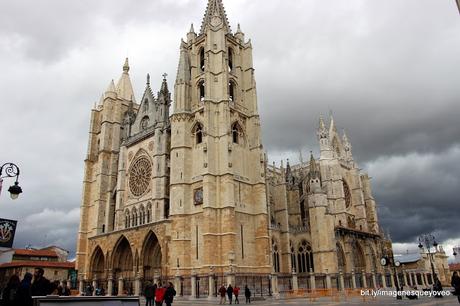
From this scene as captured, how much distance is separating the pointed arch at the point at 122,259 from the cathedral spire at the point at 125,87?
1938 centimetres

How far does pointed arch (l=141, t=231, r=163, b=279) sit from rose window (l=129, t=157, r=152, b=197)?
566 cm

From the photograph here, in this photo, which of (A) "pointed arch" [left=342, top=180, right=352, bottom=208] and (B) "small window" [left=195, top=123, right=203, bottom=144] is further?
(A) "pointed arch" [left=342, top=180, right=352, bottom=208]

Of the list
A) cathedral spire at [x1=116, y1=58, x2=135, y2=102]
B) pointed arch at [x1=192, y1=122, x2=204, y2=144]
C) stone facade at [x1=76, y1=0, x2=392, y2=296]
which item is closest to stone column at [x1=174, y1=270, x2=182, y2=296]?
stone facade at [x1=76, y1=0, x2=392, y2=296]

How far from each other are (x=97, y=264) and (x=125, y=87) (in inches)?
890

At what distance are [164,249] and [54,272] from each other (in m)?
29.1

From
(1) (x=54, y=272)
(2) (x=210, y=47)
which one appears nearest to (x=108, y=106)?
(2) (x=210, y=47)

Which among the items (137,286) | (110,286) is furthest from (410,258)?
(110,286)

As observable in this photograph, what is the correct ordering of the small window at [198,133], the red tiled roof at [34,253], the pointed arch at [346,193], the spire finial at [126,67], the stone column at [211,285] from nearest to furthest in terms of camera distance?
the stone column at [211,285] < the small window at [198,133] < the pointed arch at [346,193] < the spire finial at [126,67] < the red tiled roof at [34,253]

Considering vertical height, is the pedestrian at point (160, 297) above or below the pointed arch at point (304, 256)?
below

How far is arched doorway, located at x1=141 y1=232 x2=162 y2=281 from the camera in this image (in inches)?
1319

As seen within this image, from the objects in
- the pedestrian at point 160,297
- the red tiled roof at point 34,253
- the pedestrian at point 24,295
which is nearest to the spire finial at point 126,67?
the red tiled roof at point 34,253

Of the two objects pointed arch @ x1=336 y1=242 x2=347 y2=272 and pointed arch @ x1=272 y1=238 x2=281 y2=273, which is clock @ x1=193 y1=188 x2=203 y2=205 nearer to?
pointed arch @ x1=272 y1=238 x2=281 y2=273

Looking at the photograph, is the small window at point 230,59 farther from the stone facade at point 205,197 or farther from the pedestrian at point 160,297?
the pedestrian at point 160,297

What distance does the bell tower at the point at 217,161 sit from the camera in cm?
3022
